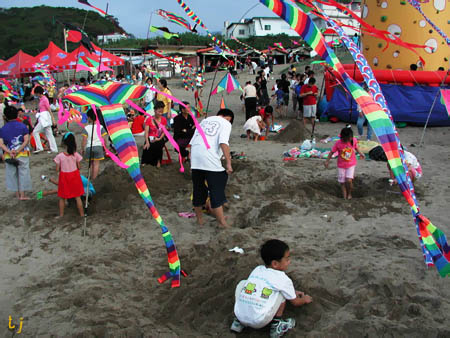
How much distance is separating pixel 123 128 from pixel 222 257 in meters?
1.74

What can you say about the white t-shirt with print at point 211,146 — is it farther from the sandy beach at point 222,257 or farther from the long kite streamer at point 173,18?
the long kite streamer at point 173,18

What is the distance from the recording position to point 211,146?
16.6ft

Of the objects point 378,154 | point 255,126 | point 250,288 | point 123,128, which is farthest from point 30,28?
point 250,288

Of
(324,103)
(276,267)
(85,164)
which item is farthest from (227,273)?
(324,103)

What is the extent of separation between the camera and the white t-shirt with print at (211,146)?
16.6 ft

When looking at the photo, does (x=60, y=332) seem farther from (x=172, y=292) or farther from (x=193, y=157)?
(x=193, y=157)

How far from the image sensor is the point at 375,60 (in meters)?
13.3

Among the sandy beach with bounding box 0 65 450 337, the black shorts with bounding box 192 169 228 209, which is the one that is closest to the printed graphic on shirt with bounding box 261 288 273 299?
the sandy beach with bounding box 0 65 450 337

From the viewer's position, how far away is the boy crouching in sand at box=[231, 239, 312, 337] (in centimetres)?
290

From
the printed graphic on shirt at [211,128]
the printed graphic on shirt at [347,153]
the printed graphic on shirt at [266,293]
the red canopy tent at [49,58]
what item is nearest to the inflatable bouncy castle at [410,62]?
the printed graphic on shirt at [347,153]

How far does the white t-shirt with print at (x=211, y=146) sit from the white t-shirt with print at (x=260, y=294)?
222cm

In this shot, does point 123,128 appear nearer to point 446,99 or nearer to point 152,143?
point 152,143

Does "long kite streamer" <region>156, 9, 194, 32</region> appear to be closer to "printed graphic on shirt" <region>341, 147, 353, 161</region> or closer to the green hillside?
"printed graphic on shirt" <region>341, 147, 353, 161</region>

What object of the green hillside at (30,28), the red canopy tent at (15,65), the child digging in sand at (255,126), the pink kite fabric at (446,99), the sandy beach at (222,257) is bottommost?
the sandy beach at (222,257)
